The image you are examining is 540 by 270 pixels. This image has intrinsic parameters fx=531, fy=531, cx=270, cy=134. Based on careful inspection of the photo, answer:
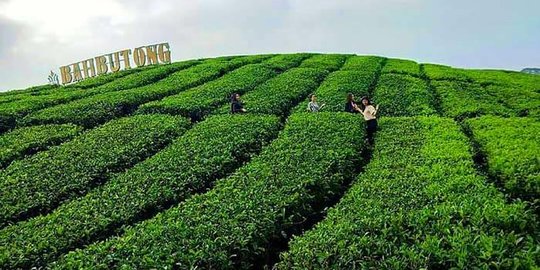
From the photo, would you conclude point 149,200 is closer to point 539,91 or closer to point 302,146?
point 302,146

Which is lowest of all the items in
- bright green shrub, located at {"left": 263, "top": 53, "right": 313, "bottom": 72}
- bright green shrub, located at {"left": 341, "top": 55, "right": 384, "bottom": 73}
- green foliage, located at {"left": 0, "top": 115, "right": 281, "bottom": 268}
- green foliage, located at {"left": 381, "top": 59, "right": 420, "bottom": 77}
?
green foliage, located at {"left": 0, "top": 115, "right": 281, "bottom": 268}

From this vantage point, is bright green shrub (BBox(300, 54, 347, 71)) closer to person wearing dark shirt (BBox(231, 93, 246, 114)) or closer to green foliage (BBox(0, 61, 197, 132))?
green foliage (BBox(0, 61, 197, 132))

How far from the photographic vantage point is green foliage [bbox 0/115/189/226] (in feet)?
53.0

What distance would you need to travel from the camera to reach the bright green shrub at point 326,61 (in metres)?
40.3

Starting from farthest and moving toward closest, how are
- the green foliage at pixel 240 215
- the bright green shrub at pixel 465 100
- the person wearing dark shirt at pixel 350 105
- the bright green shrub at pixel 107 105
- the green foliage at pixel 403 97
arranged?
the bright green shrub at pixel 107 105 → the green foliage at pixel 403 97 → the bright green shrub at pixel 465 100 → the person wearing dark shirt at pixel 350 105 → the green foliage at pixel 240 215

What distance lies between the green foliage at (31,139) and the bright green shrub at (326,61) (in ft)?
67.1

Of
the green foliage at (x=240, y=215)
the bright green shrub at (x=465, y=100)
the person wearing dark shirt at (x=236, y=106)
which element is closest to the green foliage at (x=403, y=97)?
the bright green shrub at (x=465, y=100)

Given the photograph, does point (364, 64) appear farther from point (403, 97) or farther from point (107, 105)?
point (107, 105)

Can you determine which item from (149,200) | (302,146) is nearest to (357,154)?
(302,146)

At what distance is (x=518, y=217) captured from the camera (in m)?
11.4

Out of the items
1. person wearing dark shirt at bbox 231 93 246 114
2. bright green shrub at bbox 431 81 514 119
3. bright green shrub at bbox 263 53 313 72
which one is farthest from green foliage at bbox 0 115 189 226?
bright green shrub at bbox 263 53 313 72

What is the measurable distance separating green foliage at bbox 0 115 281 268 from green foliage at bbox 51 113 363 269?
0.87 m

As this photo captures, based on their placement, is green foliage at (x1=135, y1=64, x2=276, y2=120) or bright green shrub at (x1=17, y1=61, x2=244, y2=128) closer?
bright green shrub at (x1=17, y1=61, x2=244, y2=128)

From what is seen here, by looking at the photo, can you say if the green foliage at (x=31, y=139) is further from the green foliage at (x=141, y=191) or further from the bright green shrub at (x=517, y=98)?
the bright green shrub at (x=517, y=98)
